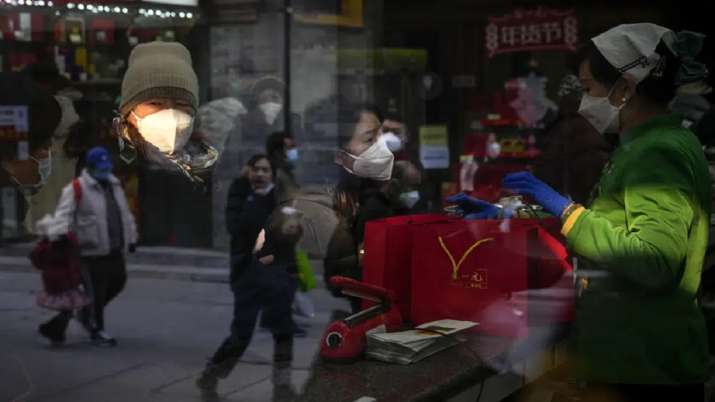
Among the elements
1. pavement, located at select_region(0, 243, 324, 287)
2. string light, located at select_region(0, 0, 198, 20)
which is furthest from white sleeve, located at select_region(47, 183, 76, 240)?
pavement, located at select_region(0, 243, 324, 287)

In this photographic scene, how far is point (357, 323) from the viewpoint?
246 centimetres

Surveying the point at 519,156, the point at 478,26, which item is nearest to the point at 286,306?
the point at 519,156

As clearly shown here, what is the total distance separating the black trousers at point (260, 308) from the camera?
4.16 metres

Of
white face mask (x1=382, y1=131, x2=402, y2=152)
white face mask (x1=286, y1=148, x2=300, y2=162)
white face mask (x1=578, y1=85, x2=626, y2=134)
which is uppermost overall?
white face mask (x1=578, y1=85, x2=626, y2=134)

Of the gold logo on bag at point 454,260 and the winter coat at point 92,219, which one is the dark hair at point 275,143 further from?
the gold logo on bag at point 454,260

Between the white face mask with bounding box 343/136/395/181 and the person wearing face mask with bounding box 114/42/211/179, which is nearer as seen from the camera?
the person wearing face mask with bounding box 114/42/211/179

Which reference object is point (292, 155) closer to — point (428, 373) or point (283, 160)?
point (283, 160)

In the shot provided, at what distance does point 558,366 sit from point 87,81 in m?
1.79

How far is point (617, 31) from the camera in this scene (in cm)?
219

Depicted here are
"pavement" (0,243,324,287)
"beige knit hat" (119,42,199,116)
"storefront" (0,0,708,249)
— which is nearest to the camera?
"beige knit hat" (119,42,199,116)

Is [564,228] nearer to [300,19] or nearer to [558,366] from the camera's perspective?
[558,366]

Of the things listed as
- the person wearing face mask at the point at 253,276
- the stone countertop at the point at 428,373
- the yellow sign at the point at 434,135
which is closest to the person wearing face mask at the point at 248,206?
the person wearing face mask at the point at 253,276

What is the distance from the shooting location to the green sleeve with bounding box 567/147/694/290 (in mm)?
1908

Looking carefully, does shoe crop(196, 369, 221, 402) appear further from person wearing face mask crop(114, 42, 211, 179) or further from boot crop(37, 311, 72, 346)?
boot crop(37, 311, 72, 346)
